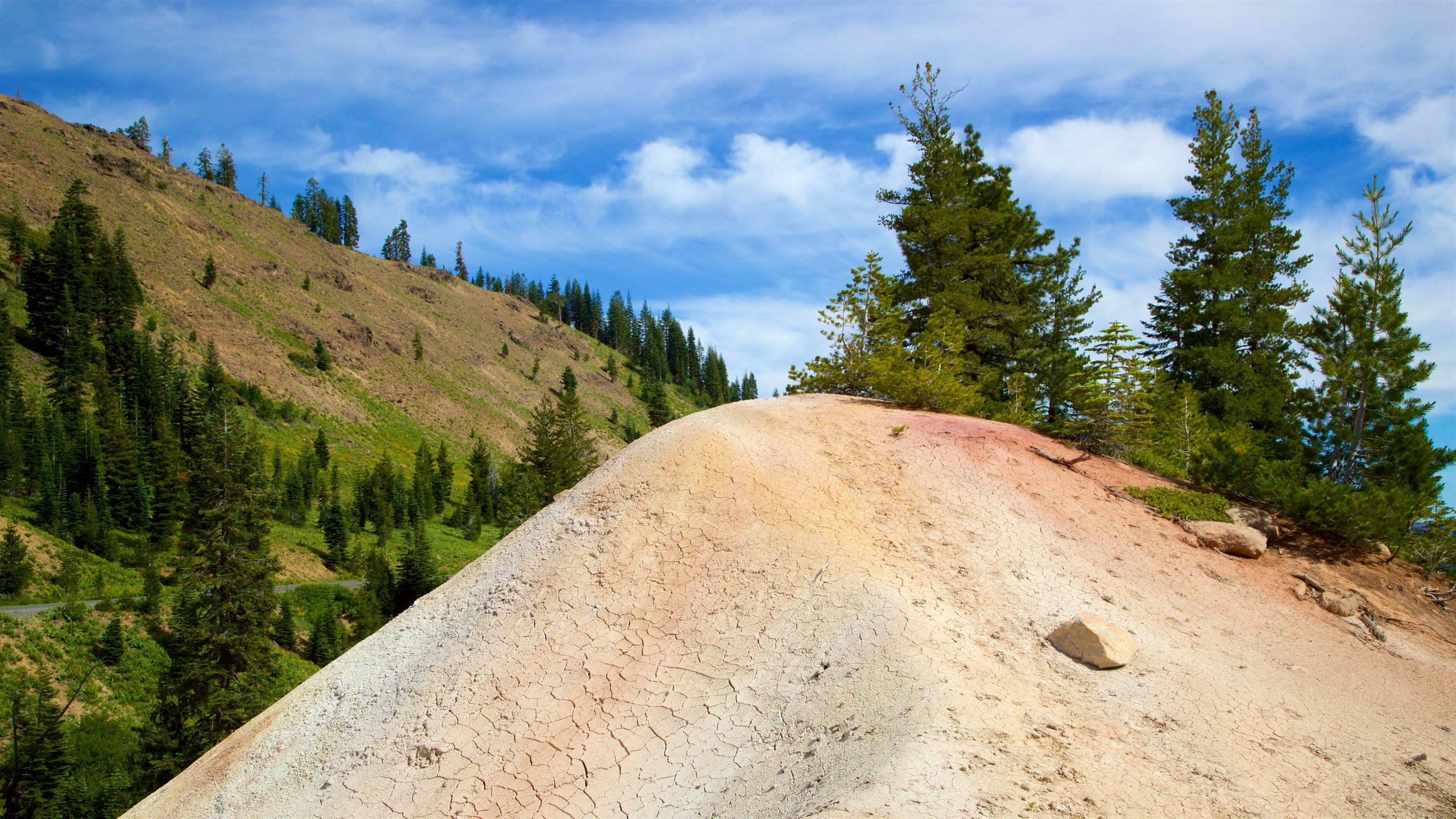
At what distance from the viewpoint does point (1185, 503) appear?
36.8 feet

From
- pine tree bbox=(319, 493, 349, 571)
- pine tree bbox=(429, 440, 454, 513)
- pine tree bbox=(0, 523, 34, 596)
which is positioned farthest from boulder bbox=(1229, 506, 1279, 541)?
pine tree bbox=(429, 440, 454, 513)

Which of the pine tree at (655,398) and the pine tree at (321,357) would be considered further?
the pine tree at (655,398)

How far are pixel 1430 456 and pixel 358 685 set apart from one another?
16700mm

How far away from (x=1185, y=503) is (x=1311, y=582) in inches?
71.5

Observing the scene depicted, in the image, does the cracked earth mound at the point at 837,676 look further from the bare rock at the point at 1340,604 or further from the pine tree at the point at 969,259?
the pine tree at the point at 969,259

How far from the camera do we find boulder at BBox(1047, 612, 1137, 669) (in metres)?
7.47

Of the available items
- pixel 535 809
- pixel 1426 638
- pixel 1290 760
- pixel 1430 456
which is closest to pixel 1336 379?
pixel 1430 456

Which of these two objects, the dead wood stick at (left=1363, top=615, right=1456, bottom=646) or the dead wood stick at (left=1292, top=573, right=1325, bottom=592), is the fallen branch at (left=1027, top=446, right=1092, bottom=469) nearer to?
the dead wood stick at (left=1292, top=573, right=1325, bottom=592)

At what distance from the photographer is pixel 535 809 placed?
6.57m

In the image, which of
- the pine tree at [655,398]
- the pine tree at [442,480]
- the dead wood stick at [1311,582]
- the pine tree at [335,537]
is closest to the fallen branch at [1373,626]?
the dead wood stick at [1311,582]

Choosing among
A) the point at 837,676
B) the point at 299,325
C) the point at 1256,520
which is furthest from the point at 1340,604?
the point at 299,325

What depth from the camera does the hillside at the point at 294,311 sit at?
81.8 metres

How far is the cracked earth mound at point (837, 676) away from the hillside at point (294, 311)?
78905mm

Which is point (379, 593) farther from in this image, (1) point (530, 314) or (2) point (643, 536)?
(1) point (530, 314)
